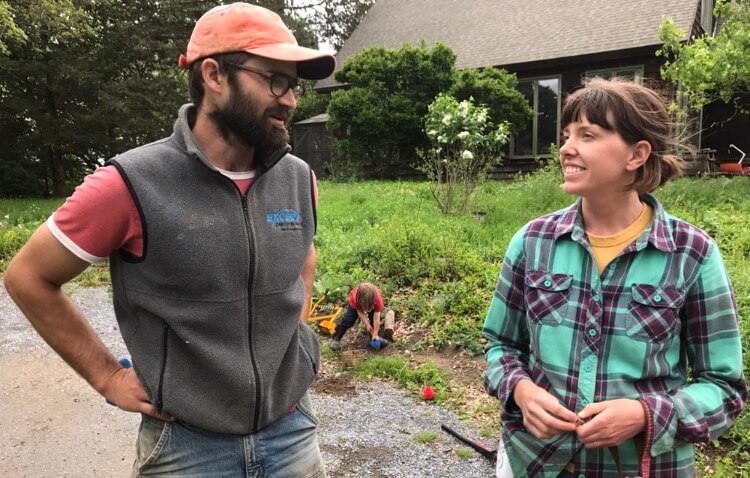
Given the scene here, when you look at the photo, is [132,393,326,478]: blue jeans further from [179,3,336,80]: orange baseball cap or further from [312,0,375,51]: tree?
[312,0,375,51]: tree

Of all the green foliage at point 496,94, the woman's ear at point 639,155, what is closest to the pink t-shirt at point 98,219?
the woman's ear at point 639,155

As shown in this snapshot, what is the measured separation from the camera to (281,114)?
1824 millimetres

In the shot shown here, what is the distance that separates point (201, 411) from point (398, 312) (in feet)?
14.5

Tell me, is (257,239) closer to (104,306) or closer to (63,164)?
(104,306)

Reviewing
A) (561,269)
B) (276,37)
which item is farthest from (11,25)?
(561,269)

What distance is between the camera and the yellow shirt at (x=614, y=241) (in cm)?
170

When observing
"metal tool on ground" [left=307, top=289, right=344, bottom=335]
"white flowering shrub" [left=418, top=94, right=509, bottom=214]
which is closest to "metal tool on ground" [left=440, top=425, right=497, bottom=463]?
"metal tool on ground" [left=307, top=289, right=344, bottom=335]

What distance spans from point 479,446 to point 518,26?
55.5 feet

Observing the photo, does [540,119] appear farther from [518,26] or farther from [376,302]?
[376,302]

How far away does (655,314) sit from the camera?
5.14 feet

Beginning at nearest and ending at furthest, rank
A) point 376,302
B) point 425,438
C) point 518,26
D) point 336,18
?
point 425,438, point 376,302, point 518,26, point 336,18

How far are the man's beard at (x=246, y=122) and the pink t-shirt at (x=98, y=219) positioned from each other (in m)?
0.37

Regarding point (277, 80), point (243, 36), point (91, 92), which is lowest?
point (277, 80)

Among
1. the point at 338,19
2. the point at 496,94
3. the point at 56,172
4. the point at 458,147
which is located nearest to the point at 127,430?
the point at 458,147
